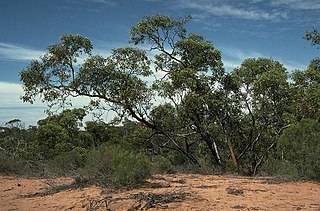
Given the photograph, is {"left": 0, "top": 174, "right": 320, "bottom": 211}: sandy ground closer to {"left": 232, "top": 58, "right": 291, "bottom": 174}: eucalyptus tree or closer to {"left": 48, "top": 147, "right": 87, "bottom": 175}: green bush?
{"left": 48, "top": 147, "right": 87, "bottom": 175}: green bush

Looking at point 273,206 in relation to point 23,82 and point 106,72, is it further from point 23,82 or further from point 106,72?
point 23,82

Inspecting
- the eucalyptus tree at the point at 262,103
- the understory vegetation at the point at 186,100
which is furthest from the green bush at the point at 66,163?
the eucalyptus tree at the point at 262,103

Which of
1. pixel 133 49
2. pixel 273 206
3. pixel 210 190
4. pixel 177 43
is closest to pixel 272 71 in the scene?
pixel 177 43

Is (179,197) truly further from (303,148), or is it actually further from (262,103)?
(262,103)

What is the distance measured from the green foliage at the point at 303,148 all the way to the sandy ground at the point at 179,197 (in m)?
0.50

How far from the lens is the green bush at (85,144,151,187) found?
10320mm

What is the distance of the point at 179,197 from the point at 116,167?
8.02ft

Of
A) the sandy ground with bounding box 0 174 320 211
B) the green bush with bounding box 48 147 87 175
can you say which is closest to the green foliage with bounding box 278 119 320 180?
the sandy ground with bounding box 0 174 320 211

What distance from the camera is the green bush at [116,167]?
10.3 m

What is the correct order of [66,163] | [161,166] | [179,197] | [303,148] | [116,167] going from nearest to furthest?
[179,197] < [116,167] < [303,148] < [161,166] < [66,163]

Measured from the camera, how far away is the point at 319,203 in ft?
28.3

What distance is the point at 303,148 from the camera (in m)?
11.8

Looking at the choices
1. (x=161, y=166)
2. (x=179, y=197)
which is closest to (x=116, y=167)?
(x=179, y=197)

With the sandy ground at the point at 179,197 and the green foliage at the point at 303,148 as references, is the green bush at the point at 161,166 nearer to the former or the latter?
the sandy ground at the point at 179,197
